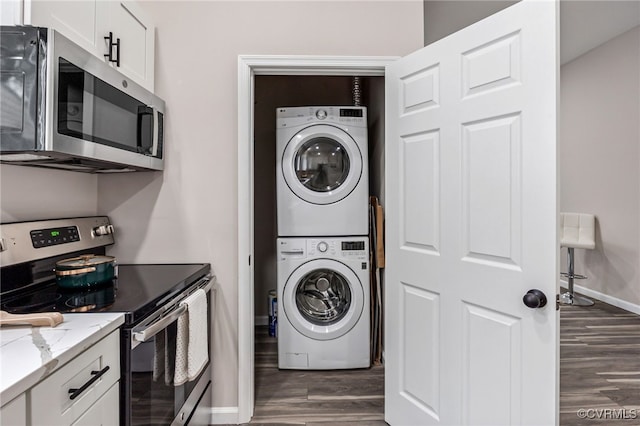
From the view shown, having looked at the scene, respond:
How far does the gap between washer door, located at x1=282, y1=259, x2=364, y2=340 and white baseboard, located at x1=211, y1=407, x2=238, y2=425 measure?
73cm

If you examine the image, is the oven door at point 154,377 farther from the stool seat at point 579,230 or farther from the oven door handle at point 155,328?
the stool seat at point 579,230

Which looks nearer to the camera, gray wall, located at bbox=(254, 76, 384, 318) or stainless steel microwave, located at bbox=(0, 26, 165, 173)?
stainless steel microwave, located at bbox=(0, 26, 165, 173)

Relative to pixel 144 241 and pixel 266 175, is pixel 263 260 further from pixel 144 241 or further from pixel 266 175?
pixel 144 241

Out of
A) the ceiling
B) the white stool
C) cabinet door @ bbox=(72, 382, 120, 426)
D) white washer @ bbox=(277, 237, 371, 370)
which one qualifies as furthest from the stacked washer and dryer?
the white stool

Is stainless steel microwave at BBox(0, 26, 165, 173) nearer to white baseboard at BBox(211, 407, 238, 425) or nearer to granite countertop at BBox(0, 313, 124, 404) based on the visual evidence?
granite countertop at BBox(0, 313, 124, 404)

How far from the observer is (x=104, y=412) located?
99cm

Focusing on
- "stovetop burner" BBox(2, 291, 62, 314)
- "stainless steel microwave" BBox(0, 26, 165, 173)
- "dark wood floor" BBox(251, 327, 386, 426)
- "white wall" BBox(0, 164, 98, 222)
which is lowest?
"dark wood floor" BBox(251, 327, 386, 426)

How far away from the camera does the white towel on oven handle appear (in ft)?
4.49

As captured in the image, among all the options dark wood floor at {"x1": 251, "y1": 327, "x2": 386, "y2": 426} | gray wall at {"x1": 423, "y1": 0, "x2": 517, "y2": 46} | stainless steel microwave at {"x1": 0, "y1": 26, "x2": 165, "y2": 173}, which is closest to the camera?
stainless steel microwave at {"x1": 0, "y1": 26, "x2": 165, "y2": 173}

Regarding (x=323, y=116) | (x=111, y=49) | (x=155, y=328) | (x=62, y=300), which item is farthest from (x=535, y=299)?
(x=111, y=49)

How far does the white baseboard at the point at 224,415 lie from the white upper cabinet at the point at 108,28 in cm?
178

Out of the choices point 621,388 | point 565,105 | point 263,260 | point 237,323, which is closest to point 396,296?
point 237,323

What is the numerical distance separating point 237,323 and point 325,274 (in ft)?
3.08

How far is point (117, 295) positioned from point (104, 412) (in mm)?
417
